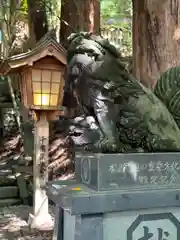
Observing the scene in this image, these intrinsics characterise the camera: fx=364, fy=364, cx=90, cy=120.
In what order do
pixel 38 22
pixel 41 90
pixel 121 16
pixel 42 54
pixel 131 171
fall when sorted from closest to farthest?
pixel 131 171 < pixel 41 90 < pixel 42 54 < pixel 38 22 < pixel 121 16

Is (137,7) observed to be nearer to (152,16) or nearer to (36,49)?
(152,16)

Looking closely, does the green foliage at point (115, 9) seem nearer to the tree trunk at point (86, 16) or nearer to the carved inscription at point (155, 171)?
the tree trunk at point (86, 16)

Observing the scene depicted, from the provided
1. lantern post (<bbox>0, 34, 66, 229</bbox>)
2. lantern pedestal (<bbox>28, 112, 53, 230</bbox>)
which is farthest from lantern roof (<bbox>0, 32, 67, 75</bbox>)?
lantern pedestal (<bbox>28, 112, 53, 230</bbox>)

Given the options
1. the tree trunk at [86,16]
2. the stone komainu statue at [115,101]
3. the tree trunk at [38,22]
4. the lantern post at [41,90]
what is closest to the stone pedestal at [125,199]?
the stone komainu statue at [115,101]

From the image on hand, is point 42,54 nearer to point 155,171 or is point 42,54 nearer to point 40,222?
point 40,222

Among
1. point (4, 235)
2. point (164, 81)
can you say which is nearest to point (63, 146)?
point (4, 235)

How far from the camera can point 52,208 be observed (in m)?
7.56

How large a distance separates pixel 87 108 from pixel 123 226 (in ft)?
3.24

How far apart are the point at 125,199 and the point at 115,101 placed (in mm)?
801

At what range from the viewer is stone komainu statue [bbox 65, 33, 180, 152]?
2.93 m

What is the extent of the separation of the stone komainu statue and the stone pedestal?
0.51ft

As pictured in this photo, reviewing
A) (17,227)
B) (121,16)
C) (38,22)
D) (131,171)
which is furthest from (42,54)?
(121,16)

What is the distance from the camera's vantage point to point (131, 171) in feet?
9.23

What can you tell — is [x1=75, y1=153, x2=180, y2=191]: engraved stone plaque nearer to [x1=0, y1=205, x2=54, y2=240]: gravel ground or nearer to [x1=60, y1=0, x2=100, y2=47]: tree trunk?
[x1=0, y1=205, x2=54, y2=240]: gravel ground
